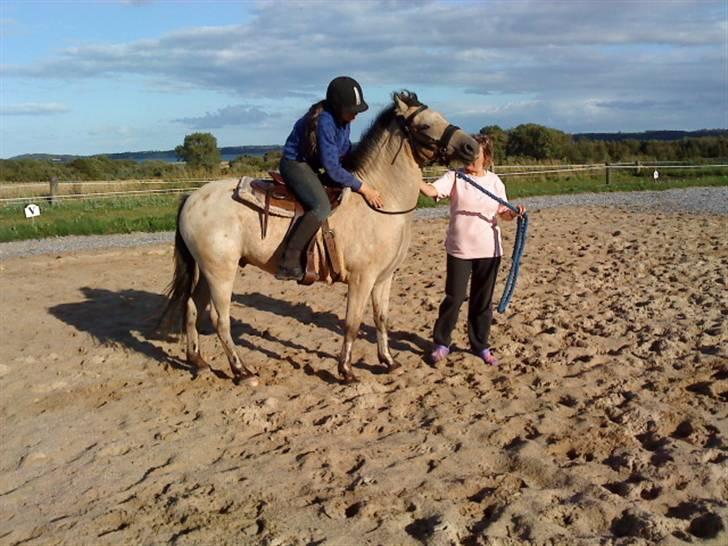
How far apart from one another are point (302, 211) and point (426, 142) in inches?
43.5

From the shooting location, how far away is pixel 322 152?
17.3ft

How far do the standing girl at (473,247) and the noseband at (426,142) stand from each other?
1.16ft

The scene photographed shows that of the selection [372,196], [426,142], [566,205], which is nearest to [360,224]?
[372,196]

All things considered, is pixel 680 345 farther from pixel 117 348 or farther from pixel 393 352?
pixel 117 348

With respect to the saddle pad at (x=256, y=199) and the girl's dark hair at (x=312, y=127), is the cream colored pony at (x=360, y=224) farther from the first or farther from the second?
the girl's dark hair at (x=312, y=127)

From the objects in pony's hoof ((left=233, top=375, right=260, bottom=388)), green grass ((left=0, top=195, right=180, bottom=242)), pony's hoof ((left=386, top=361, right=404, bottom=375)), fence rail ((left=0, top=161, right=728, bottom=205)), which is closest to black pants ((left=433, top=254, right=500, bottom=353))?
pony's hoof ((left=386, top=361, right=404, bottom=375))

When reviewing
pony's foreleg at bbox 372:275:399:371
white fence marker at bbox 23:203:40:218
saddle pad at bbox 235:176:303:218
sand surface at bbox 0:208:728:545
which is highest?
saddle pad at bbox 235:176:303:218

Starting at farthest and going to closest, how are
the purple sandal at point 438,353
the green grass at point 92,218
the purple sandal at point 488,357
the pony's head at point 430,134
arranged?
1. the green grass at point 92,218
2. the purple sandal at point 438,353
3. the purple sandal at point 488,357
4. the pony's head at point 430,134

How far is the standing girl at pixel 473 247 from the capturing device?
19.2ft

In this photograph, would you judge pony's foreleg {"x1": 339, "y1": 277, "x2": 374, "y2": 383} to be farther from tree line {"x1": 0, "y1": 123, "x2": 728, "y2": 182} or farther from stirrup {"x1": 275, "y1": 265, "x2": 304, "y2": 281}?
tree line {"x1": 0, "y1": 123, "x2": 728, "y2": 182}

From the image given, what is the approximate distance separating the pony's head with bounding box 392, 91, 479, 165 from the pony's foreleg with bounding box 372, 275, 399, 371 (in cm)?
119

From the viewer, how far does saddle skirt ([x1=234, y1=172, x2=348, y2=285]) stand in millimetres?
5559

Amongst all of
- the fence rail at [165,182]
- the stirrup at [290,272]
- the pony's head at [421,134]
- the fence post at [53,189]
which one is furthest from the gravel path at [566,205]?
the pony's head at [421,134]

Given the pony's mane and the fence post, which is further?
the fence post
